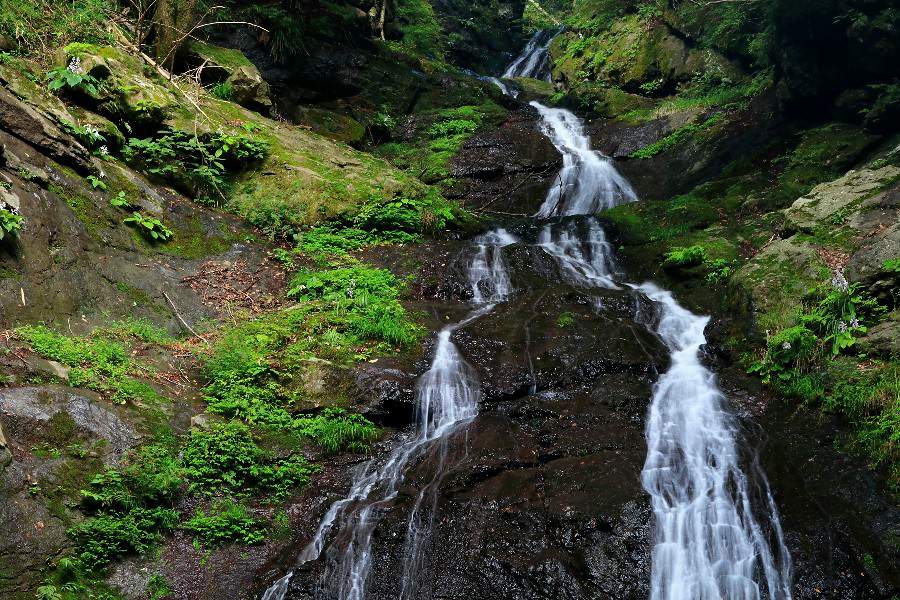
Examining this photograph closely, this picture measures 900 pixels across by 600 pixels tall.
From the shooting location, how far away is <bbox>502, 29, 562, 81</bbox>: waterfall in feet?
89.1

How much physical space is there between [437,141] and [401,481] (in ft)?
41.1

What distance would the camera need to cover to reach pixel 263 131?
1219 centimetres

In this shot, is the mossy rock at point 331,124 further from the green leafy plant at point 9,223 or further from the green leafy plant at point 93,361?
the green leafy plant at point 93,361

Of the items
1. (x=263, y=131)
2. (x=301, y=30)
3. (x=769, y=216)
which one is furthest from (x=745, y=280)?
(x=301, y=30)

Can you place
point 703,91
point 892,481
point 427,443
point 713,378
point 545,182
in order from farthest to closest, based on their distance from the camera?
1. point 703,91
2. point 545,182
3. point 713,378
4. point 427,443
5. point 892,481

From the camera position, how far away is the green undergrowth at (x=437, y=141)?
16.0 m

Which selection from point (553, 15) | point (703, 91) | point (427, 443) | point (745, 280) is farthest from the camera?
point (553, 15)

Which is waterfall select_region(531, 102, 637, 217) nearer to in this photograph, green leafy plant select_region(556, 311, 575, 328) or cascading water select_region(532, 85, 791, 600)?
cascading water select_region(532, 85, 791, 600)

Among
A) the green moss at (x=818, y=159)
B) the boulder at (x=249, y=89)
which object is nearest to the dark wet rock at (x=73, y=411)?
the boulder at (x=249, y=89)

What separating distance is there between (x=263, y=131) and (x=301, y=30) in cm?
638

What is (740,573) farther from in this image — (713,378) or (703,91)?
(703,91)

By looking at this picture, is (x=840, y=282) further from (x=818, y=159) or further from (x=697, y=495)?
(x=818, y=159)

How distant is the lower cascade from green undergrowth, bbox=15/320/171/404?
2.62 metres

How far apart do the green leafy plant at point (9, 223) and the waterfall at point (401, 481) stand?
16.3 feet
